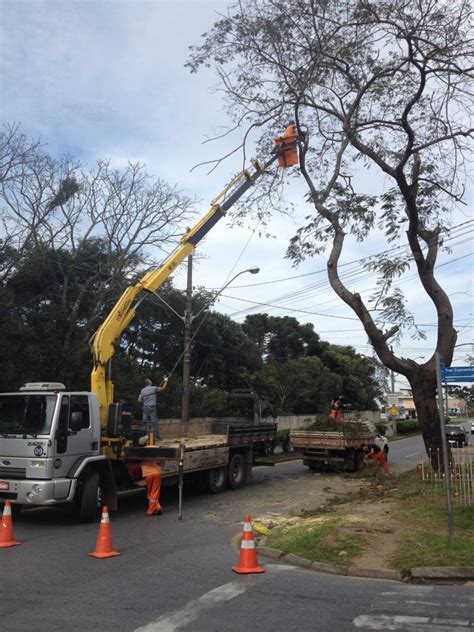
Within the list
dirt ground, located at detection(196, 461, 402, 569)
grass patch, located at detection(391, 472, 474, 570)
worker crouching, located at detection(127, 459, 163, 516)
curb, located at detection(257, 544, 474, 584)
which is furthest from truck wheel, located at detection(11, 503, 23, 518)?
grass patch, located at detection(391, 472, 474, 570)

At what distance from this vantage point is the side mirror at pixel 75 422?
10.7 meters

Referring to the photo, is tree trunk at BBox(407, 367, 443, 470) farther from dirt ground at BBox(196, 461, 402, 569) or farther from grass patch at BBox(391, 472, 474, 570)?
grass patch at BBox(391, 472, 474, 570)

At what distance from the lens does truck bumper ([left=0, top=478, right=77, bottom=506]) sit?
986cm

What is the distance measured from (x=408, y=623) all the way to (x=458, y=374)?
422cm

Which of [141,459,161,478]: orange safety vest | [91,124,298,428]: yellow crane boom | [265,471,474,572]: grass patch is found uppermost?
[91,124,298,428]: yellow crane boom

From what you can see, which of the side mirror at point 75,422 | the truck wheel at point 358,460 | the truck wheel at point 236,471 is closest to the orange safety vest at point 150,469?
the side mirror at point 75,422

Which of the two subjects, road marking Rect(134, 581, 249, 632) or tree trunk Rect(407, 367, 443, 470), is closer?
→ road marking Rect(134, 581, 249, 632)

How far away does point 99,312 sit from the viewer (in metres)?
29.3

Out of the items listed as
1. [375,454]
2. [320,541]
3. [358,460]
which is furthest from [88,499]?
[358,460]

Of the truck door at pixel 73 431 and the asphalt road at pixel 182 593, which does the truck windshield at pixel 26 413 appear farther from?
the asphalt road at pixel 182 593

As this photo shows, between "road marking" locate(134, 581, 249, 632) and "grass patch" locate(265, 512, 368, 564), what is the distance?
1.56 metres

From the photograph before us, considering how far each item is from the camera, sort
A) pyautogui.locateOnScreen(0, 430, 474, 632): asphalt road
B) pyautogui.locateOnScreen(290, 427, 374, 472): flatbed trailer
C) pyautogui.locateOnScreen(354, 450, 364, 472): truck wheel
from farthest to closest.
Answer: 1. pyautogui.locateOnScreen(354, 450, 364, 472): truck wheel
2. pyautogui.locateOnScreen(290, 427, 374, 472): flatbed trailer
3. pyautogui.locateOnScreen(0, 430, 474, 632): asphalt road

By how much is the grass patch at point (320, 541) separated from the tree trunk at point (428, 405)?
531cm

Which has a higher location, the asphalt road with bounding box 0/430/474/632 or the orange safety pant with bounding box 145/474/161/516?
the orange safety pant with bounding box 145/474/161/516
